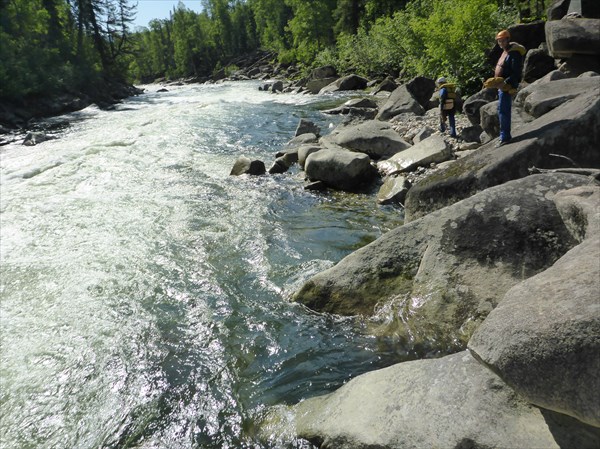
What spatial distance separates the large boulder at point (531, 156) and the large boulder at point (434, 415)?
422 centimetres

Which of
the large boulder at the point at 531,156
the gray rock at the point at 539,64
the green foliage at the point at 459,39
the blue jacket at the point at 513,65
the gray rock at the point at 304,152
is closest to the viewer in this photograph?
the large boulder at the point at 531,156

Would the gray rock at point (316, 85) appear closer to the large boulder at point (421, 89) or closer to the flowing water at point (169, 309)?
the large boulder at point (421, 89)

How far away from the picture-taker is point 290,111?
92.9 ft

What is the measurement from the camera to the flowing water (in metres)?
4.98

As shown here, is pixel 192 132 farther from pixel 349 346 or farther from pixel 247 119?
pixel 349 346

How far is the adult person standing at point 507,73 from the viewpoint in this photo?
8156 mm

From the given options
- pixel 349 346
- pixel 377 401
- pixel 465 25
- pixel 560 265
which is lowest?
pixel 349 346

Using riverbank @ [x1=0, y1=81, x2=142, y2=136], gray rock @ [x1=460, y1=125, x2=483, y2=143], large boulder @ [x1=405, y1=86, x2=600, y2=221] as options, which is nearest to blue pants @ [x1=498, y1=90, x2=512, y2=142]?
large boulder @ [x1=405, y1=86, x2=600, y2=221]

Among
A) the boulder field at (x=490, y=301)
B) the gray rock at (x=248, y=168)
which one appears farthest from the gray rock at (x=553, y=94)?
the gray rock at (x=248, y=168)

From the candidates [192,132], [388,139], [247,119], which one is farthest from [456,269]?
[247,119]

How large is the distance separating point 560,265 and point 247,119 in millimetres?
23828

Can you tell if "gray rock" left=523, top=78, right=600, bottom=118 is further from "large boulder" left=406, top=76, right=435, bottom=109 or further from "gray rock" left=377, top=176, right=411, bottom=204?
"large boulder" left=406, top=76, right=435, bottom=109

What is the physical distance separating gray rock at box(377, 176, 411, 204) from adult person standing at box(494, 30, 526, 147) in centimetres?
288

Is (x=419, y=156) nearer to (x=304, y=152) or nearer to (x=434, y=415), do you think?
(x=304, y=152)
